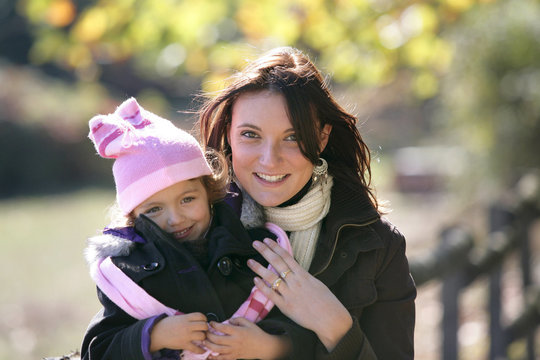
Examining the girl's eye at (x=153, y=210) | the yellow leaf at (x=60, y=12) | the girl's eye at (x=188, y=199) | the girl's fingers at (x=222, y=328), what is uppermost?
the yellow leaf at (x=60, y=12)

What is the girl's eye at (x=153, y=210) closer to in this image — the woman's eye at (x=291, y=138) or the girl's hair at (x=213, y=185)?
the girl's hair at (x=213, y=185)

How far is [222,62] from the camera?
4508 millimetres

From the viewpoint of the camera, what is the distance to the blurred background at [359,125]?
175 inches

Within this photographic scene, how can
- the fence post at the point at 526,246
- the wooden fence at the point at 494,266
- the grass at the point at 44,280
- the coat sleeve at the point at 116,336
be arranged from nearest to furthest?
the coat sleeve at the point at 116,336 → the wooden fence at the point at 494,266 → the fence post at the point at 526,246 → the grass at the point at 44,280

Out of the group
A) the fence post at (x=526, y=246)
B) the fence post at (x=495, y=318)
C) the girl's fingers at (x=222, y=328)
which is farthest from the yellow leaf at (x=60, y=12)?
the fence post at (x=526, y=246)

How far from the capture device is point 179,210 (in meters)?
1.98

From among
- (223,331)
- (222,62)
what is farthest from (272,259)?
(222,62)

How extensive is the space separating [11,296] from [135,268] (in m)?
5.89

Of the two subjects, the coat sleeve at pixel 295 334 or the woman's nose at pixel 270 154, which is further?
the woman's nose at pixel 270 154

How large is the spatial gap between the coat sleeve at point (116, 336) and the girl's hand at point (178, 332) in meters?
0.02

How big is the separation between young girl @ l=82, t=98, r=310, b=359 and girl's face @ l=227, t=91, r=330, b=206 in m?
0.10

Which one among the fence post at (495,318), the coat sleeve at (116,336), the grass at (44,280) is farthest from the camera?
the grass at (44,280)

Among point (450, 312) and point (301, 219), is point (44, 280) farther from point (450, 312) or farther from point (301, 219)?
point (301, 219)

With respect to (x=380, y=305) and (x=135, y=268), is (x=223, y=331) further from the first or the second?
(x=380, y=305)
